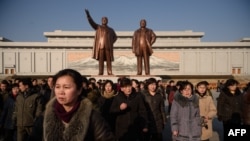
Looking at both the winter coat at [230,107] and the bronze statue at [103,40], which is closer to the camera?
the winter coat at [230,107]


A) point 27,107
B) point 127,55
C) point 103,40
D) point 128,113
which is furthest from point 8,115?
point 127,55

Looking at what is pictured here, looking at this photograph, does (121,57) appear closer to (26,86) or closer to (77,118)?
(26,86)

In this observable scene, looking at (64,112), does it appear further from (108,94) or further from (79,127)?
(108,94)

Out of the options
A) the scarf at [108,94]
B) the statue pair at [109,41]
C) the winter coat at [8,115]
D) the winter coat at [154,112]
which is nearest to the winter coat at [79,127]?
the scarf at [108,94]

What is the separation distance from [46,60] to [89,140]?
49312 mm

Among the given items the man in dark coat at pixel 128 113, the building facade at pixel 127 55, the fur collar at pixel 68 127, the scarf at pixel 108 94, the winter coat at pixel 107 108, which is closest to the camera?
the fur collar at pixel 68 127

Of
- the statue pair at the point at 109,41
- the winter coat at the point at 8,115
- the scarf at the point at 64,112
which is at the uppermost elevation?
the statue pair at the point at 109,41

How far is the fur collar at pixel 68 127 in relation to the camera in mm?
1893

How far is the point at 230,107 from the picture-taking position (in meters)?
5.32

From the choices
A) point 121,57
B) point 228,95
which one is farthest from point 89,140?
point 121,57

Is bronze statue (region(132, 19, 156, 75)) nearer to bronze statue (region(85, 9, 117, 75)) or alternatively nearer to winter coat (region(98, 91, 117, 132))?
bronze statue (region(85, 9, 117, 75))

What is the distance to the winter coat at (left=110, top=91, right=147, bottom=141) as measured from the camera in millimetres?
4332

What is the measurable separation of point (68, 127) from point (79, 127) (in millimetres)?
65

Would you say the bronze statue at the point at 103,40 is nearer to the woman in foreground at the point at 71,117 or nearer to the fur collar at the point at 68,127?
the woman in foreground at the point at 71,117
